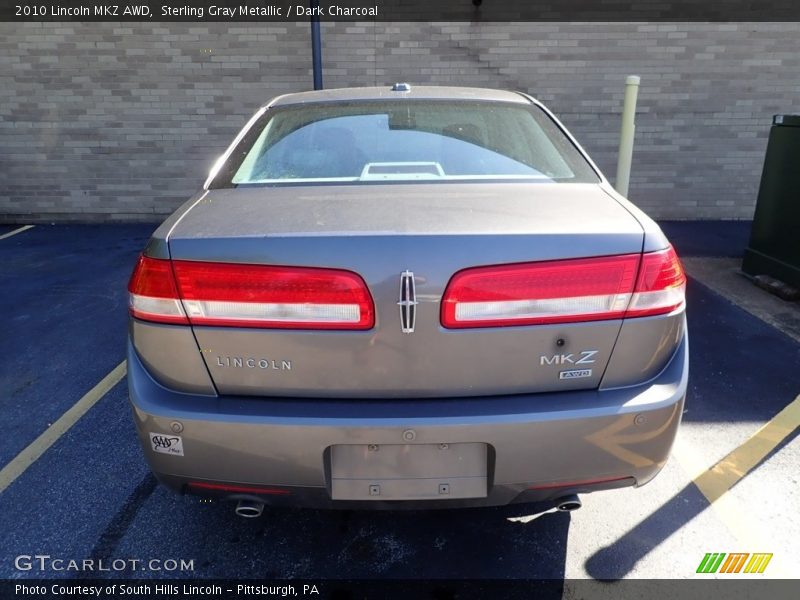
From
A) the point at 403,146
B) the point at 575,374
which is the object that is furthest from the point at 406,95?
the point at 575,374

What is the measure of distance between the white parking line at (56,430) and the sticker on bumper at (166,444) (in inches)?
54.2

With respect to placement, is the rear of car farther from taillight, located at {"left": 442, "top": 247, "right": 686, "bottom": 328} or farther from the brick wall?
the brick wall

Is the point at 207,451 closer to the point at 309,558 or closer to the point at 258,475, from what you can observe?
the point at 258,475

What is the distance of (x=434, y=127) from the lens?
2.55m

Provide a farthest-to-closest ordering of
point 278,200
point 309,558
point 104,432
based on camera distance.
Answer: point 104,432, point 309,558, point 278,200

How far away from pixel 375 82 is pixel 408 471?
22.5ft

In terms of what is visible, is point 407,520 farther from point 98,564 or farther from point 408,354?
point 98,564

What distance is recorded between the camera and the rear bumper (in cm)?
161

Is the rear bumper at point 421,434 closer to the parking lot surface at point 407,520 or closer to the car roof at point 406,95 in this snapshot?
the parking lot surface at point 407,520

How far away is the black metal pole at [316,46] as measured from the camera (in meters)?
6.95

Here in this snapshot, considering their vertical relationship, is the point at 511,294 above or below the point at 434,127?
below
